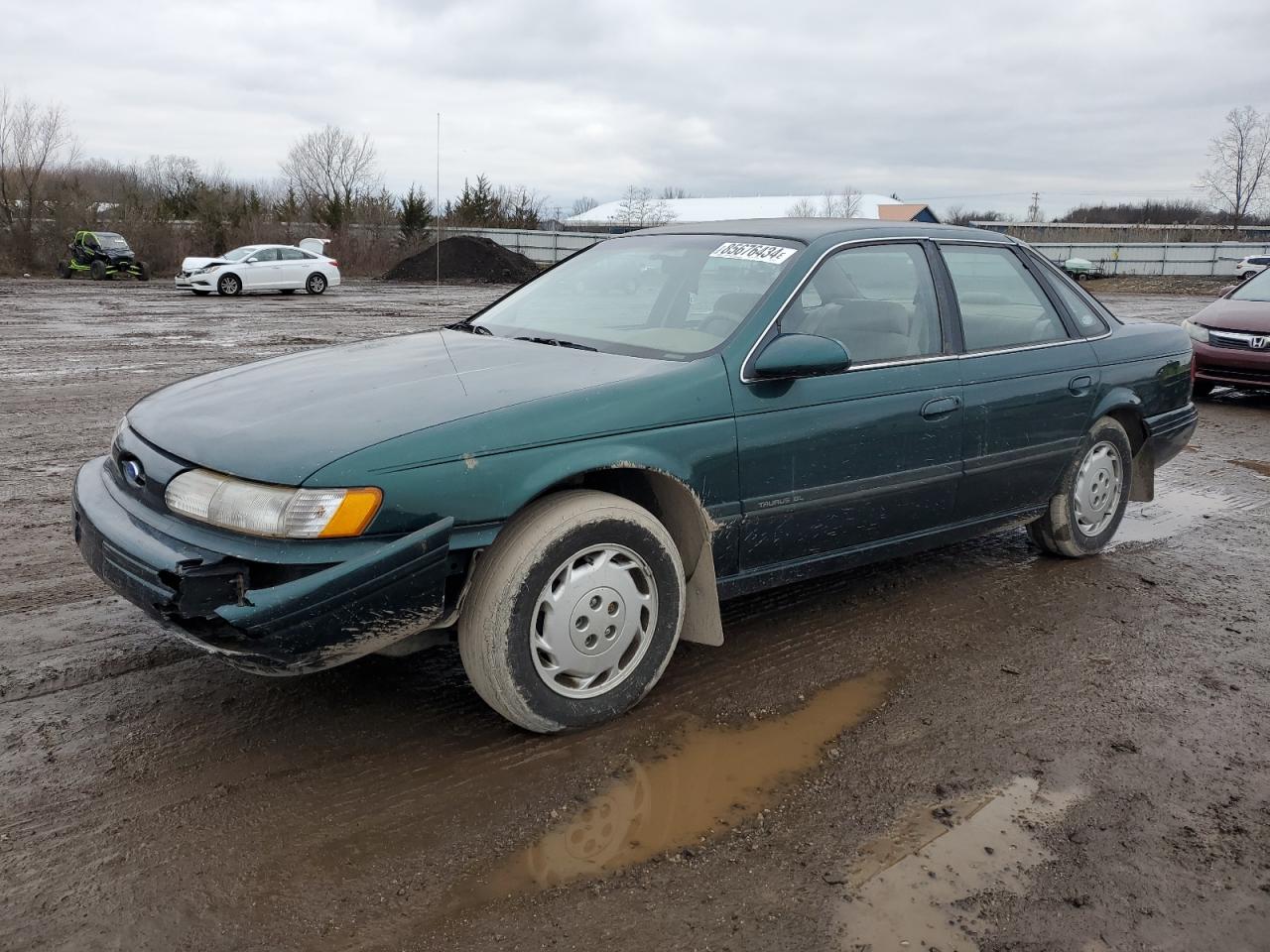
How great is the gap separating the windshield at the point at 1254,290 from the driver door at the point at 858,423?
336 inches

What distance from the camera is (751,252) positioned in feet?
12.8

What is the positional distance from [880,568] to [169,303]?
21.2m

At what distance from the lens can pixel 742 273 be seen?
383cm

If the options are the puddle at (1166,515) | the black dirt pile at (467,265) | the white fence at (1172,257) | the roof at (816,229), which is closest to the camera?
the roof at (816,229)

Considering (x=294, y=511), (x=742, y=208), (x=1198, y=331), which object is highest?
(x=742, y=208)

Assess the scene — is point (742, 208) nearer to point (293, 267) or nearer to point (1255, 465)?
point (293, 267)

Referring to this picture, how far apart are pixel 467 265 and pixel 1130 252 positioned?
88.2 ft

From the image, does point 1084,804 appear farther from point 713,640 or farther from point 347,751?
point 347,751

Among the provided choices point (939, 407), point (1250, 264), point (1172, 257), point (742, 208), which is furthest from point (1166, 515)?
point (742, 208)

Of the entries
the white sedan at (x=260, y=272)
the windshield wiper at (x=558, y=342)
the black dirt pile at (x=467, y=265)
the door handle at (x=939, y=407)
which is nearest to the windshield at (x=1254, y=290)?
the door handle at (x=939, y=407)

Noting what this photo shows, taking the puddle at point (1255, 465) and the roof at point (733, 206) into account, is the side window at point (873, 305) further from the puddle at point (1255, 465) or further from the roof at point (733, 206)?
the roof at point (733, 206)

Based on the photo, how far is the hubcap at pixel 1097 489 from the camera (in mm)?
4863

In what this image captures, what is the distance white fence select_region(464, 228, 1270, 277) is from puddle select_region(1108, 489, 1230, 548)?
101ft

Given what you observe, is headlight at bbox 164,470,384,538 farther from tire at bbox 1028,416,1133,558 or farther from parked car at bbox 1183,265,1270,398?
parked car at bbox 1183,265,1270,398
